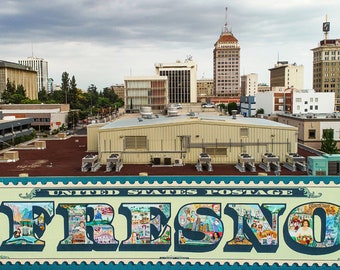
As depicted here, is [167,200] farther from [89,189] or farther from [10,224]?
[10,224]

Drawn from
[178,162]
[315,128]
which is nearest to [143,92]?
[315,128]

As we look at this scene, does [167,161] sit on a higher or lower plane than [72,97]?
lower

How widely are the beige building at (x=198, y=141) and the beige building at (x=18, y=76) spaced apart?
14047cm

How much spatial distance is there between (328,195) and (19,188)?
947 centimetres

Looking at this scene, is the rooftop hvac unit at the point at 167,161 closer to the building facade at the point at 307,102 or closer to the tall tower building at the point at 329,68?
the building facade at the point at 307,102

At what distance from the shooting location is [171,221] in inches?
448

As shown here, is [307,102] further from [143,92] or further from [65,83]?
[65,83]

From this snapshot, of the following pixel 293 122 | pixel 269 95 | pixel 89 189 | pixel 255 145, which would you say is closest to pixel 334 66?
pixel 269 95

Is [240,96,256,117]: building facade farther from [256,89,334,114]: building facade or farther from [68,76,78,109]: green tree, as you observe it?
[68,76,78,109]: green tree

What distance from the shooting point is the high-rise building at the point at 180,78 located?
142 m

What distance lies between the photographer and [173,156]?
1817 cm

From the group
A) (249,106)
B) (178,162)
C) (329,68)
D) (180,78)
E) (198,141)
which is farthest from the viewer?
(180,78)

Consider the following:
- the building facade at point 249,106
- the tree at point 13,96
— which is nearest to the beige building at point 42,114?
the tree at point 13,96

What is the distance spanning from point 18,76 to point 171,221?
165 metres
